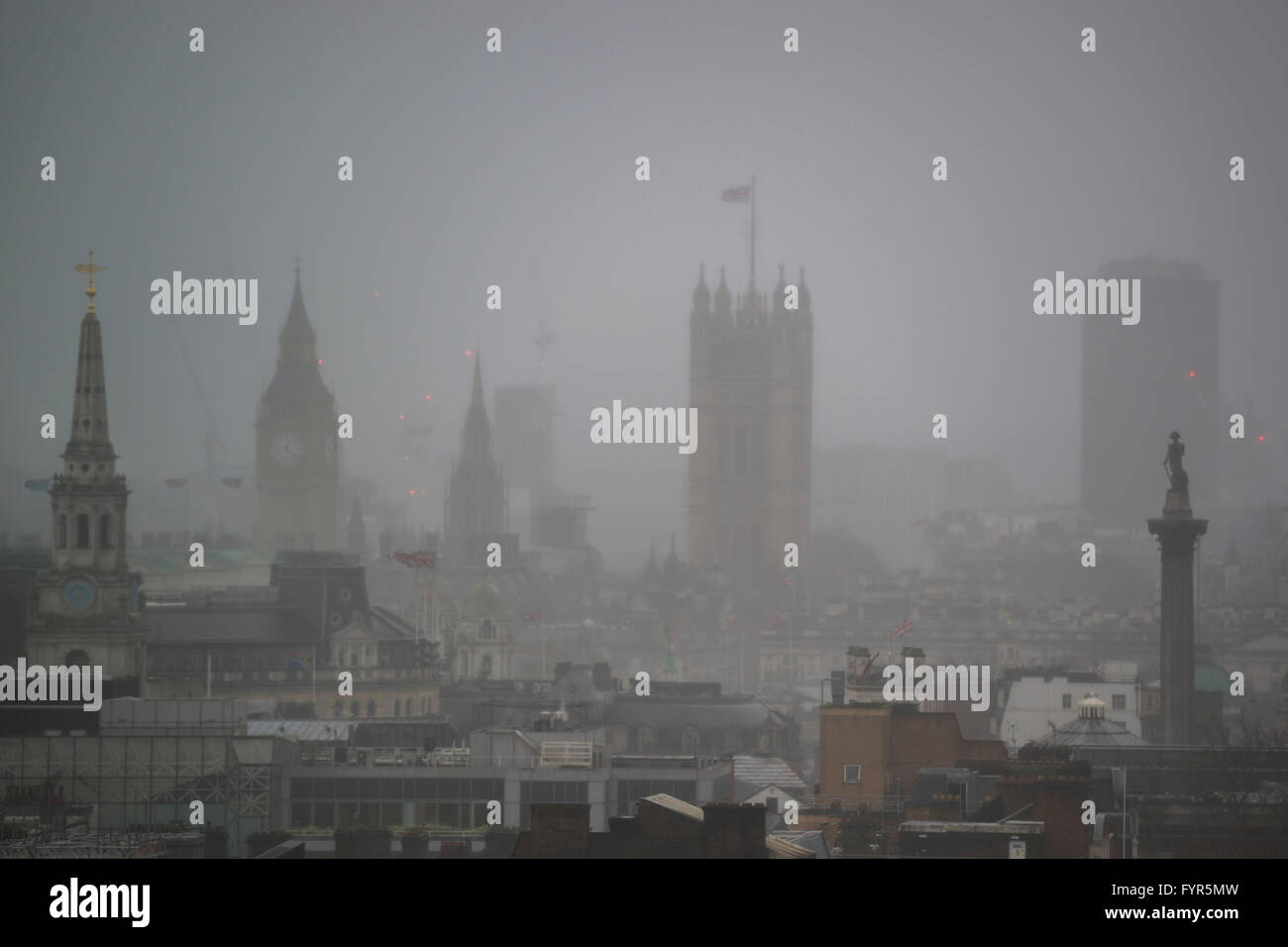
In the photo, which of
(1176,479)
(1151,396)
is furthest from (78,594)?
(1151,396)

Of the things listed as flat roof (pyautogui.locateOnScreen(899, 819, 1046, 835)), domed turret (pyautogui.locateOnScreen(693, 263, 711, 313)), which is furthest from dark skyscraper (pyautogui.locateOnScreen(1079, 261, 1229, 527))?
flat roof (pyautogui.locateOnScreen(899, 819, 1046, 835))

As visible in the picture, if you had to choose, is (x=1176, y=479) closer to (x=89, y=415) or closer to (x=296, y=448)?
(x=89, y=415)

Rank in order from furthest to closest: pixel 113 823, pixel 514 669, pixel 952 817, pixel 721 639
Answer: pixel 721 639, pixel 514 669, pixel 113 823, pixel 952 817

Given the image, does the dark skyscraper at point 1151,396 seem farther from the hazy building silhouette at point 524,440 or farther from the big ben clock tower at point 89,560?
the big ben clock tower at point 89,560

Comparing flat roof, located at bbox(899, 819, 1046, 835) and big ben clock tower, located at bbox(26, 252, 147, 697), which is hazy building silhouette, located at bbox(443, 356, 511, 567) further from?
flat roof, located at bbox(899, 819, 1046, 835)

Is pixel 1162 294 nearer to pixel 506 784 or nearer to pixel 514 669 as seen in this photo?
pixel 514 669

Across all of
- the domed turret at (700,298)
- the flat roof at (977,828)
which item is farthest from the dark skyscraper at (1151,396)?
the flat roof at (977,828)

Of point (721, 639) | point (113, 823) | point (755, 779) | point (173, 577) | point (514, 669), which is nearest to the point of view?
point (113, 823)
